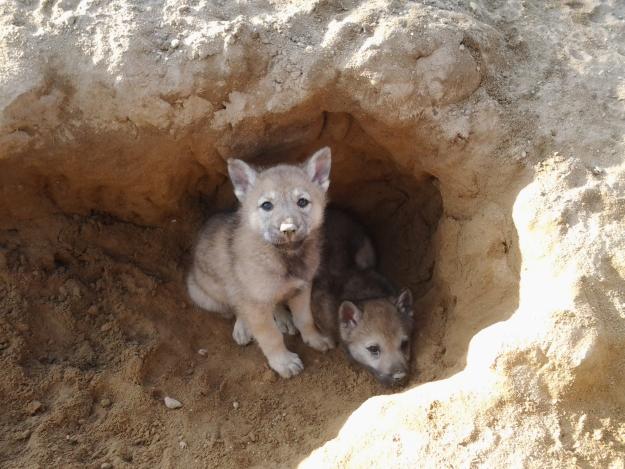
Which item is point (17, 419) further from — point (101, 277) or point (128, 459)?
point (101, 277)

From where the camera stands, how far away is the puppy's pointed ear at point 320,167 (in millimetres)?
4547

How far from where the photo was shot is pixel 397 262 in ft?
19.5

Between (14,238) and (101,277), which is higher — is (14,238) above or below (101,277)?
above

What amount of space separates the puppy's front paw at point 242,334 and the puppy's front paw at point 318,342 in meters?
0.47

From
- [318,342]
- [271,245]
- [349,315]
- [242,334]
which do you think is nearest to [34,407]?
[242,334]

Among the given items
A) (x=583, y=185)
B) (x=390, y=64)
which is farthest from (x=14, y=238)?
(x=583, y=185)

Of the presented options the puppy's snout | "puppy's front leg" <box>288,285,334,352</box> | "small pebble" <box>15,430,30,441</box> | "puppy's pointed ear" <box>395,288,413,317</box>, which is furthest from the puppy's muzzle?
"small pebble" <box>15,430,30,441</box>

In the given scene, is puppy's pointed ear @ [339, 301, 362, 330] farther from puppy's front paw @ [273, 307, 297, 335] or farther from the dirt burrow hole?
puppy's front paw @ [273, 307, 297, 335]

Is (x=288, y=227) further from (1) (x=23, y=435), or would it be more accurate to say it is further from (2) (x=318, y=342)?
(1) (x=23, y=435)

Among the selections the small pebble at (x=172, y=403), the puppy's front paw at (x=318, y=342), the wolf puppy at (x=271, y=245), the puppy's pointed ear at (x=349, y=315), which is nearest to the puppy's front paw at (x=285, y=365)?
the wolf puppy at (x=271, y=245)

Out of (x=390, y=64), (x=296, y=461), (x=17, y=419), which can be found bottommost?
(x=296, y=461)

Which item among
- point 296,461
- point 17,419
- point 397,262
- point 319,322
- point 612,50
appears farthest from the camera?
point 397,262

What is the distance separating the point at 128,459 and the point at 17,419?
81 centimetres

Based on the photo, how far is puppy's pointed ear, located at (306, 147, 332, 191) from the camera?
179 inches
